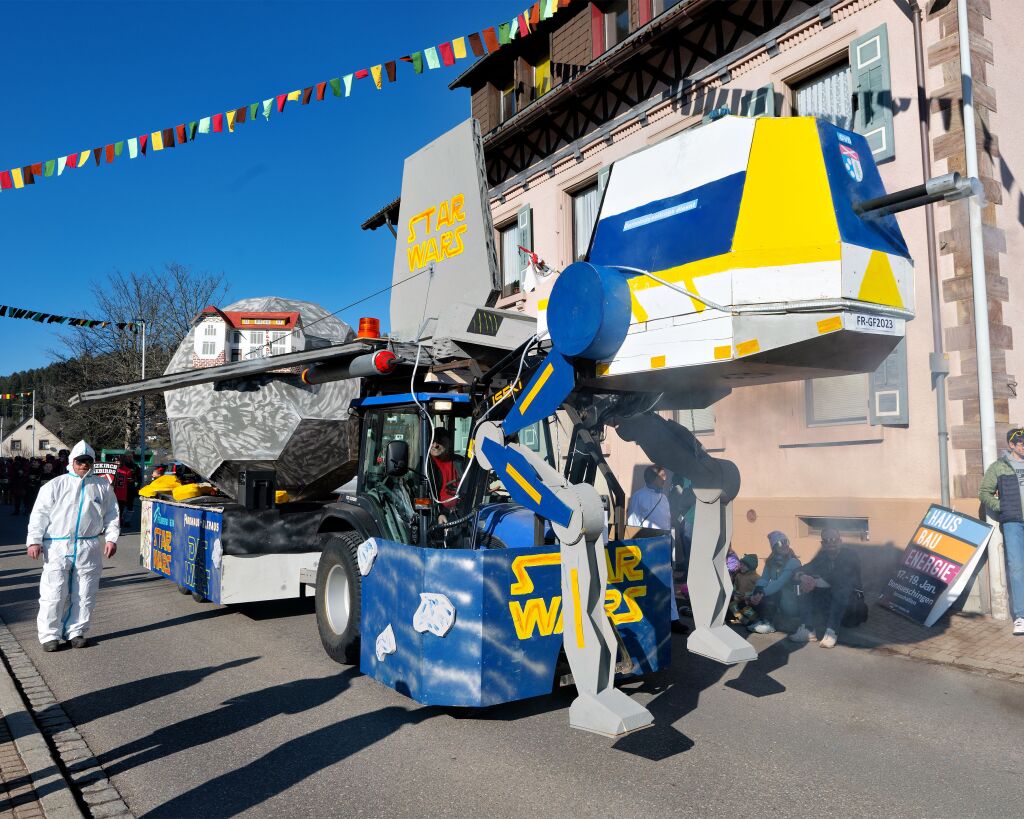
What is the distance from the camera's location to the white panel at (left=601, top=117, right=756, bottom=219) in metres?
3.66

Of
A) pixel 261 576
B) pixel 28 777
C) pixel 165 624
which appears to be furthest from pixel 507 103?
pixel 28 777

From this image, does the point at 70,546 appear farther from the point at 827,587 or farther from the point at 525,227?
the point at 525,227

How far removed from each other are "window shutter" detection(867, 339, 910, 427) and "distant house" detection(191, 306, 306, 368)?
6.56 m

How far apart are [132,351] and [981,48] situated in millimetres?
30223

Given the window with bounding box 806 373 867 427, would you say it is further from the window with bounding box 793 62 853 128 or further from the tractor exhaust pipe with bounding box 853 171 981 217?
the tractor exhaust pipe with bounding box 853 171 981 217

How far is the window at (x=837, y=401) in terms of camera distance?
962cm

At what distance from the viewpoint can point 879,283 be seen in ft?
11.5

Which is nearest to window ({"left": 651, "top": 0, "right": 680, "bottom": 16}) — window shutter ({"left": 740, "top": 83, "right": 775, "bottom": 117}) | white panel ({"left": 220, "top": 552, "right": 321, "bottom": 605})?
window shutter ({"left": 740, "top": 83, "right": 775, "bottom": 117})

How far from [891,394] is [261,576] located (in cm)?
717

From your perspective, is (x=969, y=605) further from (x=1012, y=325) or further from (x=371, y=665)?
(x=371, y=665)

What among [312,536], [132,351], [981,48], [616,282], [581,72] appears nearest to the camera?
[616,282]

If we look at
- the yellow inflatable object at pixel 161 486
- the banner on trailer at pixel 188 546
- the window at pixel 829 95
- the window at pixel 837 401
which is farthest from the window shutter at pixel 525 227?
the banner on trailer at pixel 188 546

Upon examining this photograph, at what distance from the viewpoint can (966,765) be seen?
4129 mm

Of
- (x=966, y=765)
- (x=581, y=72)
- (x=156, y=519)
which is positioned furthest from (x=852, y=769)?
(x=581, y=72)
